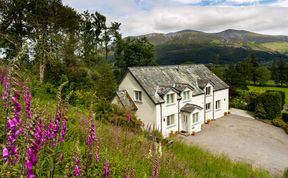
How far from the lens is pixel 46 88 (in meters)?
14.6

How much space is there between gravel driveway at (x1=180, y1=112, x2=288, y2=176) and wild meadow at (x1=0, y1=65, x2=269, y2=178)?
8.02m

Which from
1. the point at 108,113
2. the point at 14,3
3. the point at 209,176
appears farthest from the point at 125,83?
the point at 209,176

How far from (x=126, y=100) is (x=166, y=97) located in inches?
177

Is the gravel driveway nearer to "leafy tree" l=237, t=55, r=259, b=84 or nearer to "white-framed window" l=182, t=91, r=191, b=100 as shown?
"white-framed window" l=182, t=91, r=191, b=100

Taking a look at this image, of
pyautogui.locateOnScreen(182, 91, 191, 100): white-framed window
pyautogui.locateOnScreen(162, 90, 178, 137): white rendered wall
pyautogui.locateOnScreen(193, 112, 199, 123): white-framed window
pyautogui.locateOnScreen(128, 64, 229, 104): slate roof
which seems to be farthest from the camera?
pyautogui.locateOnScreen(182, 91, 191, 100): white-framed window

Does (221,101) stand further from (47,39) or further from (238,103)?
(47,39)

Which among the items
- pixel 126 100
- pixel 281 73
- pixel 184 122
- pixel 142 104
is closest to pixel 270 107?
pixel 184 122

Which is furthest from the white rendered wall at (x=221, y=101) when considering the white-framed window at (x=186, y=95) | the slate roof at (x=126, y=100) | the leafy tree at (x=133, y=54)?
the leafy tree at (x=133, y=54)

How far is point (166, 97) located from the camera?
24.0 metres

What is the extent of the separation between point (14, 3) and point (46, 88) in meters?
11.7

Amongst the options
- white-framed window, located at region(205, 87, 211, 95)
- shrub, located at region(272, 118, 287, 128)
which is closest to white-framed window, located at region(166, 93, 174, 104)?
white-framed window, located at region(205, 87, 211, 95)

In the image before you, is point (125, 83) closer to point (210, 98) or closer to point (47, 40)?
point (47, 40)

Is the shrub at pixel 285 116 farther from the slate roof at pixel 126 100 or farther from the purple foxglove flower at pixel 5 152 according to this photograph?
the purple foxglove flower at pixel 5 152

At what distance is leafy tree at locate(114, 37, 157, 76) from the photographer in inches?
1764
